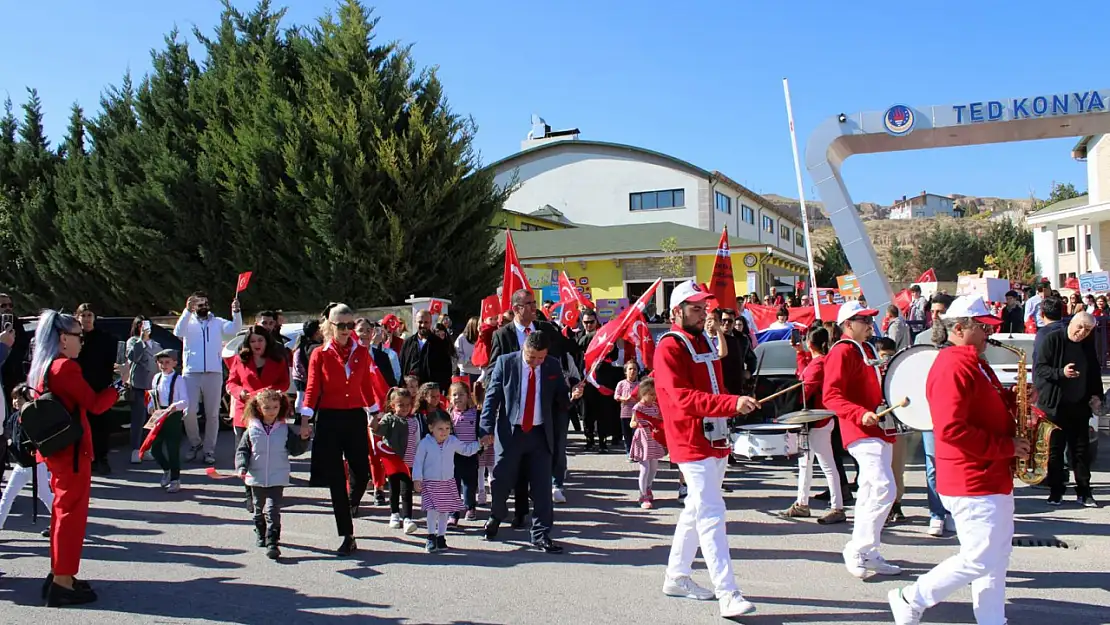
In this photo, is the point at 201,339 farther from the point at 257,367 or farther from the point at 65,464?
the point at 65,464

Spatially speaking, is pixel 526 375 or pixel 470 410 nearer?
pixel 526 375

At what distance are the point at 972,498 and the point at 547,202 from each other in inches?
1889

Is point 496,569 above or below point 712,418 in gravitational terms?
below

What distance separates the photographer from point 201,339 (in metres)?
10.1

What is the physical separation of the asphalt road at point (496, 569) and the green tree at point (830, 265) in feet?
172

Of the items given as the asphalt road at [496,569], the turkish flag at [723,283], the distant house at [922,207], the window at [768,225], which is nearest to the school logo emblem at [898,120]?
the turkish flag at [723,283]

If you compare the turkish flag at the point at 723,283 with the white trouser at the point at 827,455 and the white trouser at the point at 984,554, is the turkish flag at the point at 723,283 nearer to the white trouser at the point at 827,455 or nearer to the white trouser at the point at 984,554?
the white trouser at the point at 827,455

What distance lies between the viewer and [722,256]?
43.6 feet

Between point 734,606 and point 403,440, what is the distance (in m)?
3.41

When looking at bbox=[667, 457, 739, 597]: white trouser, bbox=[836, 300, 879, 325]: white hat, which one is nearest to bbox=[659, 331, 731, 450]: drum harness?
bbox=[667, 457, 739, 597]: white trouser

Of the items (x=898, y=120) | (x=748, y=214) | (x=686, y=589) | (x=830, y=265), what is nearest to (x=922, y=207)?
(x=830, y=265)

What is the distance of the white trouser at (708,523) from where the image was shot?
5.22 meters

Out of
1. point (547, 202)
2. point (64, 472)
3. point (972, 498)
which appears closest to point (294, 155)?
point (64, 472)

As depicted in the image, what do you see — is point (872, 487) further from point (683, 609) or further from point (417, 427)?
point (417, 427)
